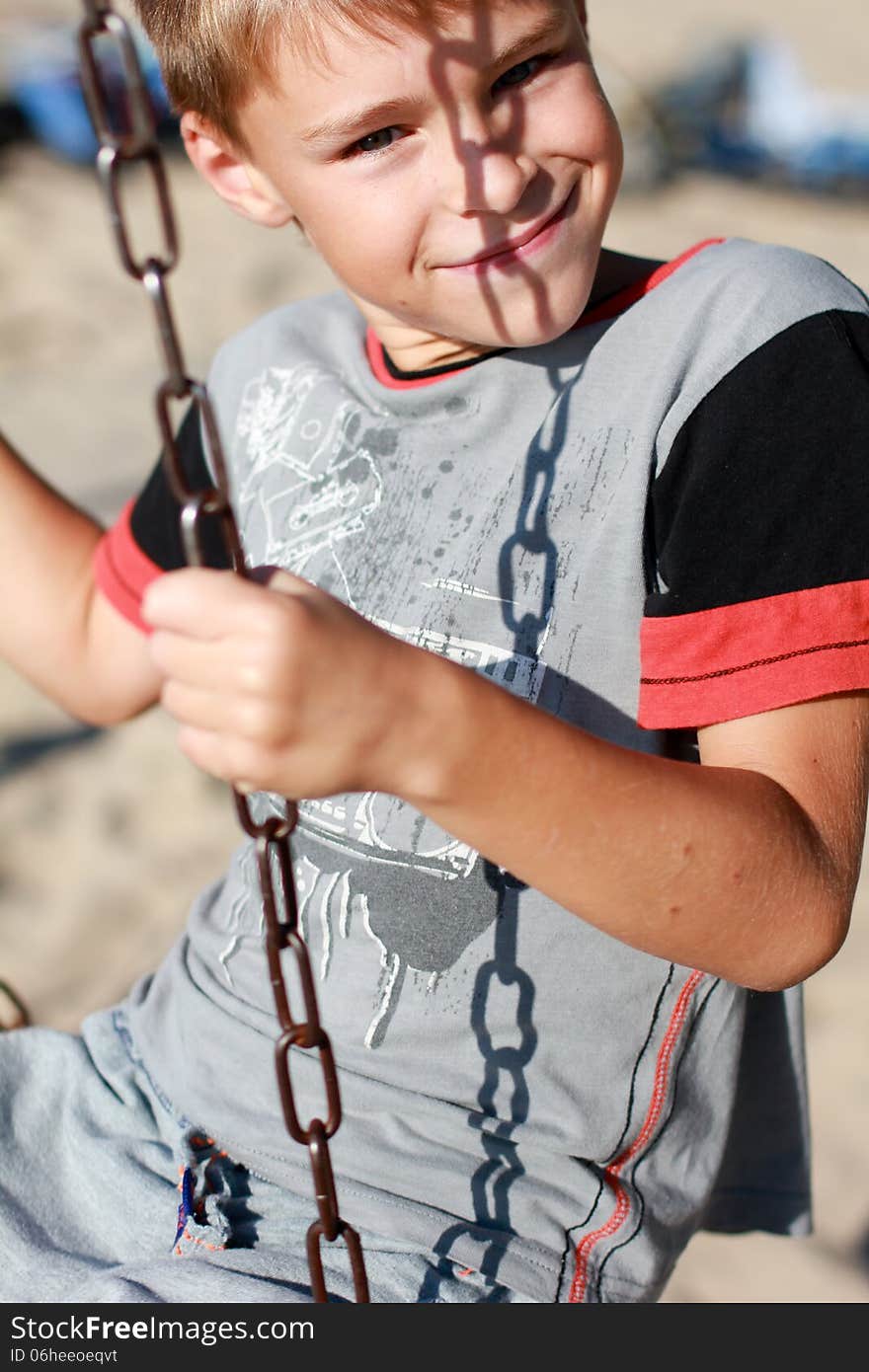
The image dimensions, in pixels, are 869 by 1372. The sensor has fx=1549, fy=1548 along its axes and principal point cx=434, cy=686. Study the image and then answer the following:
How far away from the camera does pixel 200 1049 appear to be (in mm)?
1173

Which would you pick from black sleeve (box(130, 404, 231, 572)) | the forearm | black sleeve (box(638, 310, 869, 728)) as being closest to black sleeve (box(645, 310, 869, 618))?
black sleeve (box(638, 310, 869, 728))

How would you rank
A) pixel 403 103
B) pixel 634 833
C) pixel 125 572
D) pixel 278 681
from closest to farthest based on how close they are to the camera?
pixel 278 681
pixel 634 833
pixel 403 103
pixel 125 572

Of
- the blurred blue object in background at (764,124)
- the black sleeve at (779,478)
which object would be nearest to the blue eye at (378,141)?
the black sleeve at (779,478)

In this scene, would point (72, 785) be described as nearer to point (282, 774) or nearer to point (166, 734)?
point (166, 734)

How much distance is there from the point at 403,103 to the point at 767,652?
0.40 m

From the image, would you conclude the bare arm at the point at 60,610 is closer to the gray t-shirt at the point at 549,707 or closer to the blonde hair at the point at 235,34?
the gray t-shirt at the point at 549,707

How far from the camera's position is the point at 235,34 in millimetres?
999

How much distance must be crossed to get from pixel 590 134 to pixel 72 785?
6.86ft

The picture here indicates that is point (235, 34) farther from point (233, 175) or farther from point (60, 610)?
point (60, 610)

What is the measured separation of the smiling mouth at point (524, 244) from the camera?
997 millimetres

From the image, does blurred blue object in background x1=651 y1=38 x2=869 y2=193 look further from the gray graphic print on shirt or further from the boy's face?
the boy's face

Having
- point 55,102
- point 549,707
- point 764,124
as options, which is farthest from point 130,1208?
point 764,124

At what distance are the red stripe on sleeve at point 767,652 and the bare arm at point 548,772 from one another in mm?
16

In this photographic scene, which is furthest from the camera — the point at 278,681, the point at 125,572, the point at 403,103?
the point at 125,572
